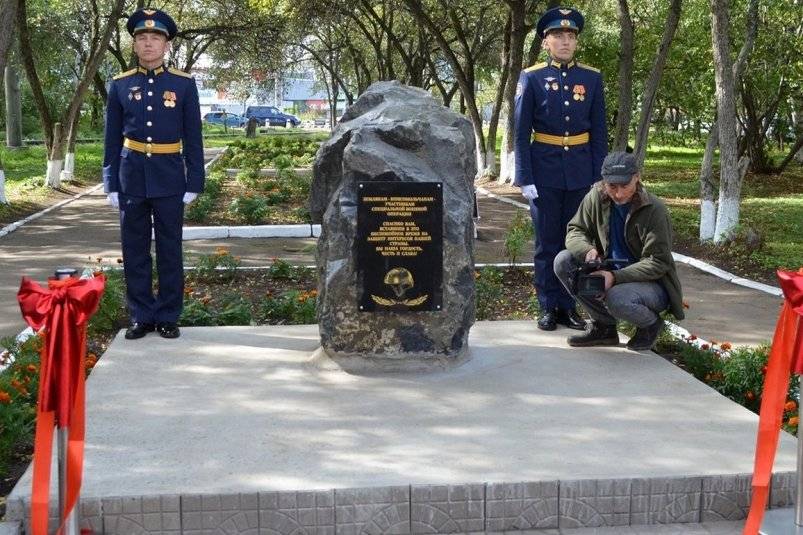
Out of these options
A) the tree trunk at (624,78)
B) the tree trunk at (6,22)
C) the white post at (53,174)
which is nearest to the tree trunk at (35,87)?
the white post at (53,174)

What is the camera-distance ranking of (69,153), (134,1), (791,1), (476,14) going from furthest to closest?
(476,14) < (134,1) < (69,153) < (791,1)

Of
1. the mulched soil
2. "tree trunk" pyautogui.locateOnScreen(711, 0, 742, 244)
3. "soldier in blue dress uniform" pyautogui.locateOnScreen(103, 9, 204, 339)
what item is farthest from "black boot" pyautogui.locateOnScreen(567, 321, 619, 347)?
the mulched soil

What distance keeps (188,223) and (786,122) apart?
16610mm

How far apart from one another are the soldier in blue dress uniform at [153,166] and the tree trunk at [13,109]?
81.7ft

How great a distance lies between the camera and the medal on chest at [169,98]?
605 centimetres

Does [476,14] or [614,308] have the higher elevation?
[476,14]

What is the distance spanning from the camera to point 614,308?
5500 millimetres

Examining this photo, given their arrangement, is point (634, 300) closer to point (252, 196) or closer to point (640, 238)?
point (640, 238)

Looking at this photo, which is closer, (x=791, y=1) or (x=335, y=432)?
(x=335, y=432)

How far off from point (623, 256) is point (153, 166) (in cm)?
284

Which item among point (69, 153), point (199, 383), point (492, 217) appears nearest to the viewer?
point (199, 383)

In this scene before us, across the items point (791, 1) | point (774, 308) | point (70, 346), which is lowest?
point (774, 308)

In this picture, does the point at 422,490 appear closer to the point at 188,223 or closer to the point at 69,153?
the point at 188,223

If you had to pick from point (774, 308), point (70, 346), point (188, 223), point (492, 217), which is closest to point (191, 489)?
point (70, 346)
